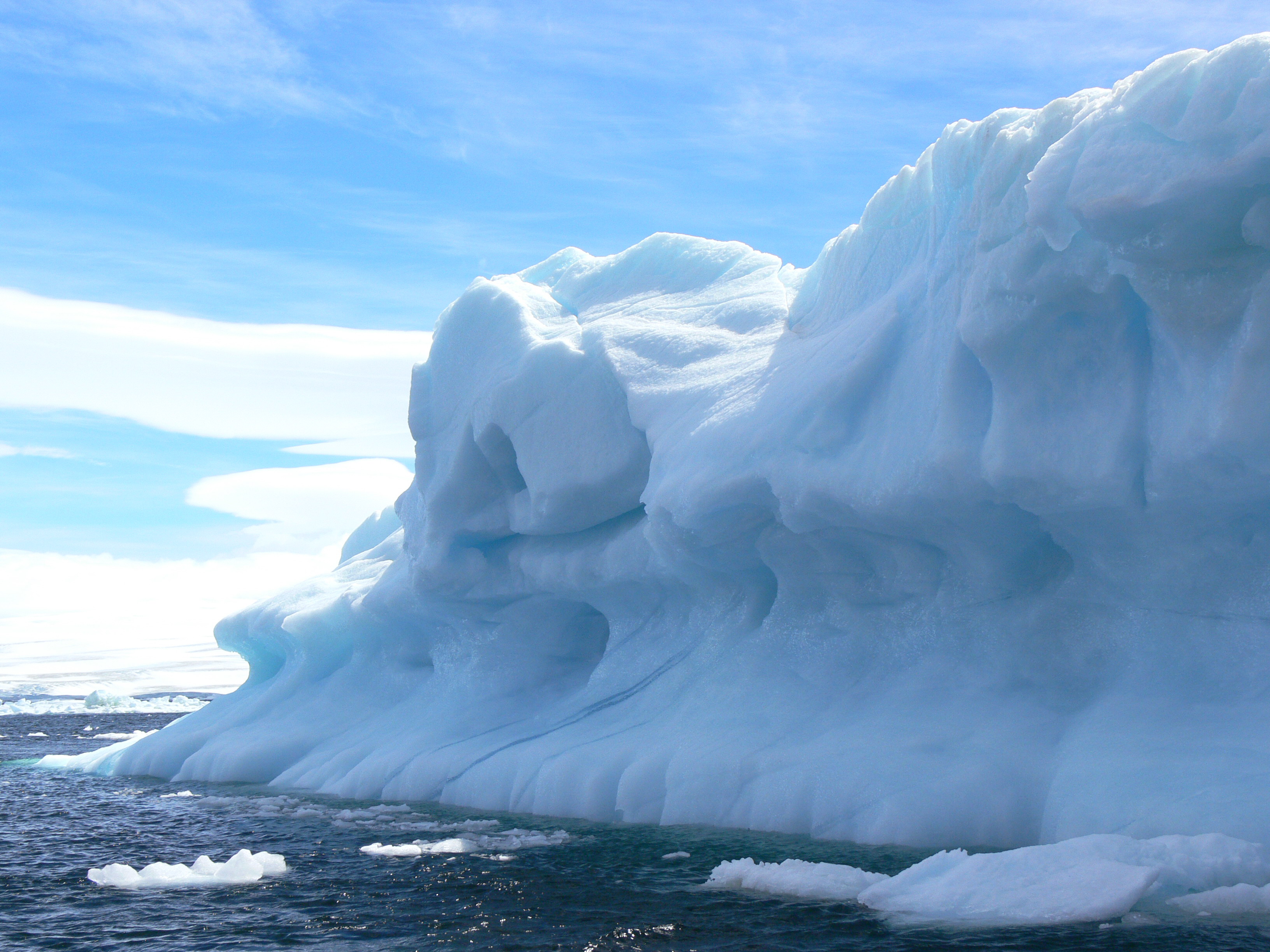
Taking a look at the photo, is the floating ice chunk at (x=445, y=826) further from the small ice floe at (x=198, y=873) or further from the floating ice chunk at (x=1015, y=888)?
the floating ice chunk at (x=1015, y=888)

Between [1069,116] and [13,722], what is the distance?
46.2 meters

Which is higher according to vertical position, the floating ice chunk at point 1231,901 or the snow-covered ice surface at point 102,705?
the snow-covered ice surface at point 102,705

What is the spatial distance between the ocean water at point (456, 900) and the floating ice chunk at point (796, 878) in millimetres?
161

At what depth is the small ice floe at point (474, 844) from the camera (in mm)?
11188

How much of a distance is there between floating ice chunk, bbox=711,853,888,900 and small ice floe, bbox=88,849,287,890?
4.24 meters

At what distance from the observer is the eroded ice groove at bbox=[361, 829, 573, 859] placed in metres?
11.2

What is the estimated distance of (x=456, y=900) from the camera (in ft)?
29.9

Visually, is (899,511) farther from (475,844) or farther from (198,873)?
(198,873)

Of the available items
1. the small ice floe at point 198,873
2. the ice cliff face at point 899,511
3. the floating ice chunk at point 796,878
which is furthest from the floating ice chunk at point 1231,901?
the small ice floe at point 198,873

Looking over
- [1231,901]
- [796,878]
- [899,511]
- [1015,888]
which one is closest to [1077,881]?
[1015,888]

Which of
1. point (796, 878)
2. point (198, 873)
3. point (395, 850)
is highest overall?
point (796, 878)

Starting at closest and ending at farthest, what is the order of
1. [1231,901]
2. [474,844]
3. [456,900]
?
[1231,901] < [456,900] < [474,844]

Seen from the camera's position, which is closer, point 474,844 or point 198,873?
point 198,873

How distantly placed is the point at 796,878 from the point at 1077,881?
207 centimetres
